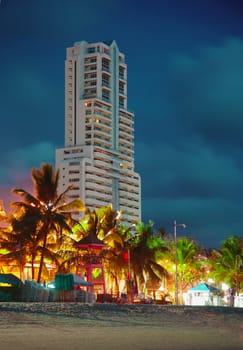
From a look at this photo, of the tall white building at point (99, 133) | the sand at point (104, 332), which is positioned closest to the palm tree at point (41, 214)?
the sand at point (104, 332)

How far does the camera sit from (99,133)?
15575cm

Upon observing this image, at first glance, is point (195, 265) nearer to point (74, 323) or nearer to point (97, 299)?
point (97, 299)

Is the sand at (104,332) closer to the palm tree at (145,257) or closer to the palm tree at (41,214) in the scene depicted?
the palm tree at (41,214)

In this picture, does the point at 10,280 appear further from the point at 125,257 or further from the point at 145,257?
the point at 145,257

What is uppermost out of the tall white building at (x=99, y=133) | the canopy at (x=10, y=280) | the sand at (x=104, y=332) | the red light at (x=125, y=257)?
the tall white building at (x=99, y=133)

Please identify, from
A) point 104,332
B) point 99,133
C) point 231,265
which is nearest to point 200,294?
point 231,265

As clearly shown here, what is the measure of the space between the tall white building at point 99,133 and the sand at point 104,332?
12562 centimetres

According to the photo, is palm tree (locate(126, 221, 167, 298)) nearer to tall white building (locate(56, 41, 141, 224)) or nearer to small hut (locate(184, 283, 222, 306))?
small hut (locate(184, 283, 222, 306))

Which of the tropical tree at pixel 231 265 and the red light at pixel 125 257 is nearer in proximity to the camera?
the red light at pixel 125 257

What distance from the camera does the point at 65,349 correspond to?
35.0ft

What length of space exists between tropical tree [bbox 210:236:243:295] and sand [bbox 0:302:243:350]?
5315 cm

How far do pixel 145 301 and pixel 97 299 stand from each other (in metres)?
5.29

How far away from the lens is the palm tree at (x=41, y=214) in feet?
150

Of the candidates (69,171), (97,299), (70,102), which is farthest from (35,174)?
(70,102)
